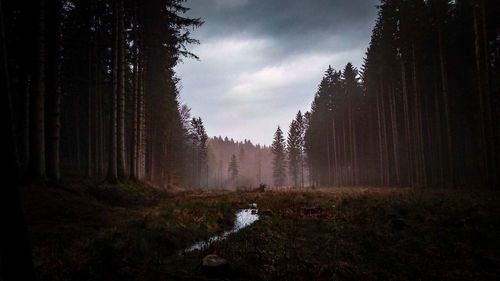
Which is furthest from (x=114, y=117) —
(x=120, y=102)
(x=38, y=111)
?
(x=38, y=111)

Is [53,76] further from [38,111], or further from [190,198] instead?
[190,198]

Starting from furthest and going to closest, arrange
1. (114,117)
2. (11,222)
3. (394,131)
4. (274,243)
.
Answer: (394,131), (114,117), (274,243), (11,222)

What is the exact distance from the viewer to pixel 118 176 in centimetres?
1548

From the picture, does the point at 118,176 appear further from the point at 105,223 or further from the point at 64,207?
the point at 105,223

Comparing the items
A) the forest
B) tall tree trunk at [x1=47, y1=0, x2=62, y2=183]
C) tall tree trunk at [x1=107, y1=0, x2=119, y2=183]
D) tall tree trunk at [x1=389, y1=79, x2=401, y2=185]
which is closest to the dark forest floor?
the forest

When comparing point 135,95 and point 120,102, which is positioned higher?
point 135,95

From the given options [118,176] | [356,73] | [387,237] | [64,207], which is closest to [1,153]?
[64,207]

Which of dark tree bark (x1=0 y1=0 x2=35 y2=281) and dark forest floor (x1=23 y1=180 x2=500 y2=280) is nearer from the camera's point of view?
dark tree bark (x1=0 y1=0 x2=35 y2=281)

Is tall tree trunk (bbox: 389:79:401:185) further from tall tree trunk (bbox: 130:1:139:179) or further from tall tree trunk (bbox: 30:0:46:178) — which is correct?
tall tree trunk (bbox: 30:0:46:178)

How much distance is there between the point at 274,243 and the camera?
7.18 meters

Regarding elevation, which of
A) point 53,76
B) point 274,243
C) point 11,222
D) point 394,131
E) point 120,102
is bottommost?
point 274,243

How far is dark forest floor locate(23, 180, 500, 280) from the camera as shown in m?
5.09

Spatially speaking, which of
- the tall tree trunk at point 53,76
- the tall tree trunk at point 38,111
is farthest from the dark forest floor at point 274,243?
the tall tree trunk at point 53,76

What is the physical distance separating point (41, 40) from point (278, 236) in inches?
535
